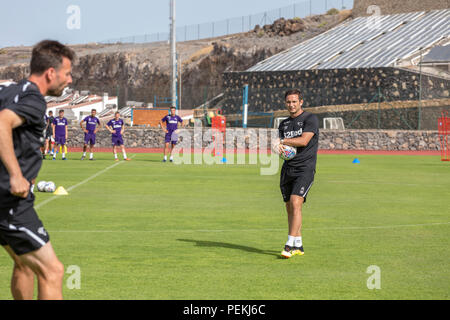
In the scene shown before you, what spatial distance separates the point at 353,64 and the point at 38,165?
47554 mm

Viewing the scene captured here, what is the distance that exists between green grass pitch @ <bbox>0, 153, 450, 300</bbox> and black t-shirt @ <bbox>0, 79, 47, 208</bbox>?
90.2 inches

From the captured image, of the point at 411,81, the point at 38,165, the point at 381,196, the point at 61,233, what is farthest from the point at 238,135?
the point at 38,165

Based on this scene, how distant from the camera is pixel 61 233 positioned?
36.7 feet

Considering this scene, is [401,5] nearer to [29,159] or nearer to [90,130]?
→ [90,130]

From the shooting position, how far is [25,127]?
512 centimetres

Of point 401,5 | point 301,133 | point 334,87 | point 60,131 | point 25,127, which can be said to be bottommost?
point 60,131

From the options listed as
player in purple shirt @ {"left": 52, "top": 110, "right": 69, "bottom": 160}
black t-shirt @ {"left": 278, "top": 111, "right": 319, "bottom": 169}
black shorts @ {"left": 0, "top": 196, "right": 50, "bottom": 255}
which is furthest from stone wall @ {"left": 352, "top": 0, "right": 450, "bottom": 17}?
black shorts @ {"left": 0, "top": 196, "right": 50, "bottom": 255}

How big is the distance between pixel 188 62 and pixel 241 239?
3413 inches

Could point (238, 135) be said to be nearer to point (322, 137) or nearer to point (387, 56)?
point (322, 137)

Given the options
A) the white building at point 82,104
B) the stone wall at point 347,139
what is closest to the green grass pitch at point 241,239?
the stone wall at point 347,139

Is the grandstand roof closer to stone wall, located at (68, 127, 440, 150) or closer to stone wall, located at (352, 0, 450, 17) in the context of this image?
stone wall, located at (352, 0, 450, 17)

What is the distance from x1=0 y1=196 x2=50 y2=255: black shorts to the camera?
200 inches

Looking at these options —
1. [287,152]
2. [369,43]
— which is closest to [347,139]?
[369,43]

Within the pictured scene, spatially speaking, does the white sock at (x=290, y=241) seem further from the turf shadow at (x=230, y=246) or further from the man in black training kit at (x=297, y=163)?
the turf shadow at (x=230, y=246)
